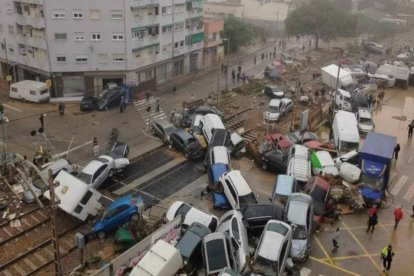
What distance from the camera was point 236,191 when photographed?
77.4 ft

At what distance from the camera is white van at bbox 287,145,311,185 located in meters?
25.8

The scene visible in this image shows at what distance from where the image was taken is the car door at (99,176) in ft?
83.0

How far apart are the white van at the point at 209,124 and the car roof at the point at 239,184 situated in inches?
266

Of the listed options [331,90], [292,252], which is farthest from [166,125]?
[331,90]

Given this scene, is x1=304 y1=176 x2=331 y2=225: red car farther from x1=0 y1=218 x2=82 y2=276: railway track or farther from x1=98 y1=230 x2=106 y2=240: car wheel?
x1=0 y1=218 x2=82 y2=276: railway track

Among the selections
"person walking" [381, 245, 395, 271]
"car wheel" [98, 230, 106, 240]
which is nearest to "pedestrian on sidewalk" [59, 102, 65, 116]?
"car wheel" [98, 230, 106, 240]

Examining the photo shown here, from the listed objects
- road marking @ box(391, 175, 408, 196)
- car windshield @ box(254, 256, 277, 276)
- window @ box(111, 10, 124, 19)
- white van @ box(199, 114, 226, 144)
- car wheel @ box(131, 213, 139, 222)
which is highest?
window @ box(111, 10, 124, 19)

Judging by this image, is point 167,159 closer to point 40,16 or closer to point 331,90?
point 40,16

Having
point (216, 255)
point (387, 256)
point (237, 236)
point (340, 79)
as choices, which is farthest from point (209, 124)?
point (340, 79)

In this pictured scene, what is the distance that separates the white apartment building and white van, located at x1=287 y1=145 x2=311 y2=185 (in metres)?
19.8

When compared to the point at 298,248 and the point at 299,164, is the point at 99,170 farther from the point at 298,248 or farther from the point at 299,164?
the point at 298,248

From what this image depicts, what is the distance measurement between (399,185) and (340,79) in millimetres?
19718

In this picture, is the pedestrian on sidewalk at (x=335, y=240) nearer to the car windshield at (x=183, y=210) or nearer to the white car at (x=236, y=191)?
the white car at (x=236, y=191)

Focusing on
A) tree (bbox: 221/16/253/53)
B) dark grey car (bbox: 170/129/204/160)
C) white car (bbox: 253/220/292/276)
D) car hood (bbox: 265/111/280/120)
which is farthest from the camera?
tree (bbox: 221/16/253/53)
